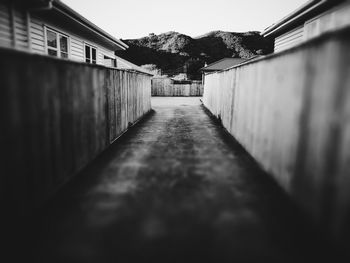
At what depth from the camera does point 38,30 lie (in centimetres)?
871

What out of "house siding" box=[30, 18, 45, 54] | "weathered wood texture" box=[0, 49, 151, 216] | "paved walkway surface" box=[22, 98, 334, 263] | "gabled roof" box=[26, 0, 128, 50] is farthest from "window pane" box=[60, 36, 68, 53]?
"paved walkway surface" box=[22, 98, 334, 263]

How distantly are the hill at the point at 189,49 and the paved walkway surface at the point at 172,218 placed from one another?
6091 cm

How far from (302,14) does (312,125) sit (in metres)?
7.09

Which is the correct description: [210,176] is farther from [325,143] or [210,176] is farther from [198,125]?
[198,125]

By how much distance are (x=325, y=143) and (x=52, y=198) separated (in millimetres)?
3508

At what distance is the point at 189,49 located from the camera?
81.6 meters

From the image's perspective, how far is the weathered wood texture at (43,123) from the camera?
8.82 ft

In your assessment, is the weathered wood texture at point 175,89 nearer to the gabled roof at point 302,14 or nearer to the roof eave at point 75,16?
the roof eave at point 75,16

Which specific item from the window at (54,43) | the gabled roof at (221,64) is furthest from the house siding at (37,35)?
the gabled roof at (221,64)

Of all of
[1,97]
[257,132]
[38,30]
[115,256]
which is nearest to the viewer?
[115,256]

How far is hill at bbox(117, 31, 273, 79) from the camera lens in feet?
239

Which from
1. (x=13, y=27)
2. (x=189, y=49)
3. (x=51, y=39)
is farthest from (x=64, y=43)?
(x=189, y=49)

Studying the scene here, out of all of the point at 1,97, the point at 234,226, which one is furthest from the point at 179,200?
the point at 1,97

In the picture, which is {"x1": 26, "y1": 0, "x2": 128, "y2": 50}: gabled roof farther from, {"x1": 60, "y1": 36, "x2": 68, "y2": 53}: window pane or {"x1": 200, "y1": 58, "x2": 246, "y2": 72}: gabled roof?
{"x1": 200, "y1": 58, "x2": 246, "y2": 72}: gabled roof
